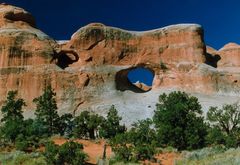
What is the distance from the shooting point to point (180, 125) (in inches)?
1463

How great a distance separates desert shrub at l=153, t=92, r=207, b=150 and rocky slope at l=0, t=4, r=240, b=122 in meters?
17.4

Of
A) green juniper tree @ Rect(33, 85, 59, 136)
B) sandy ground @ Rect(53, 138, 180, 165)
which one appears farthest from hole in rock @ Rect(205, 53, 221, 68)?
sandy ground @ Rect(53, 138, 180, 165)

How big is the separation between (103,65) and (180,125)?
2677 cm

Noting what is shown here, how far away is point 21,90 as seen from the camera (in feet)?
194

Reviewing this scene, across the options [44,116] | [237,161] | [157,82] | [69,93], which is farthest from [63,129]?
[237,161]

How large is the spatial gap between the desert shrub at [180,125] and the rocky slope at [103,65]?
57.0 feet

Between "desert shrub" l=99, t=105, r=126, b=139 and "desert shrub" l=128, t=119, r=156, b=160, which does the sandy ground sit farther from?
"desert shrub" l=99, t=105, r=126, b=139

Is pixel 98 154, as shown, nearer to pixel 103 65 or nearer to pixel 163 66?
pixel 103 65

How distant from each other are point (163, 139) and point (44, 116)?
16.6 meters

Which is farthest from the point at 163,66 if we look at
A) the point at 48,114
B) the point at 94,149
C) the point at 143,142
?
the point at 94,149

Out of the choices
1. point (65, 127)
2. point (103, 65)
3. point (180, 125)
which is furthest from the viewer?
point (103, 65)

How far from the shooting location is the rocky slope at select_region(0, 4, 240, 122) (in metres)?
59.0

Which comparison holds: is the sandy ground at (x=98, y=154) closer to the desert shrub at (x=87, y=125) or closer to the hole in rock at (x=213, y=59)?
the desert shrub at (x=87, y=125)

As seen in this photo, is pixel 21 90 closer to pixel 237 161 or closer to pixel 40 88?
pixel 40 88
